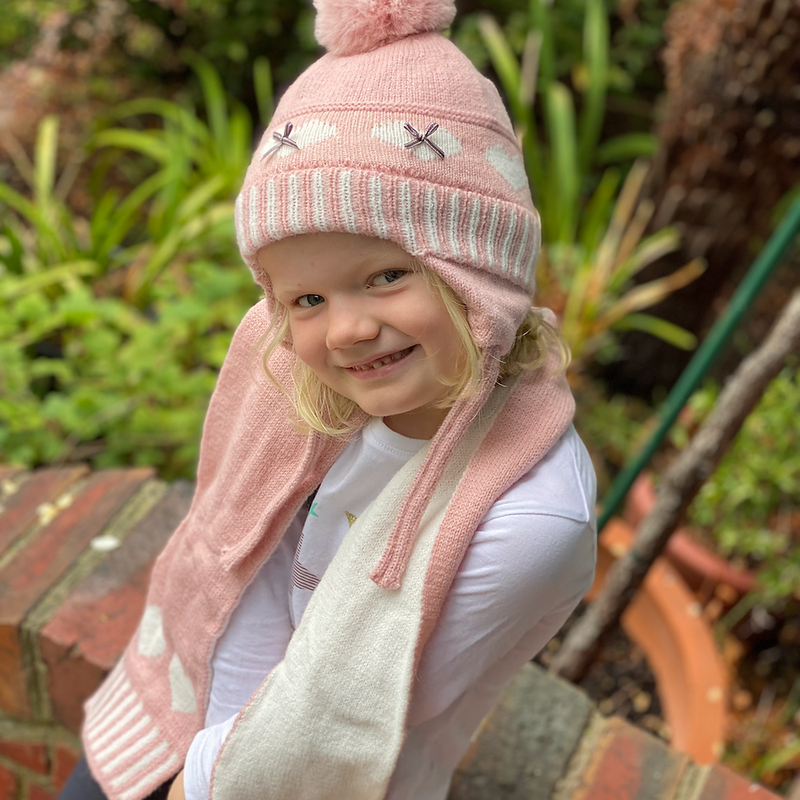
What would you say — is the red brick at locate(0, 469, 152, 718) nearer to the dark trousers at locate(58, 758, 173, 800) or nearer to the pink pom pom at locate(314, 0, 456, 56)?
the dark trousers at locate(58, 758, 173, 800)

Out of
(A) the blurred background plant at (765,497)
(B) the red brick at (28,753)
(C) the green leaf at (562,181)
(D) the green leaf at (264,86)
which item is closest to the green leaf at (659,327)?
(C) the green leaf at (562,181)

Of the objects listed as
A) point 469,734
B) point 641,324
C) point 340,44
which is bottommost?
point 641,324

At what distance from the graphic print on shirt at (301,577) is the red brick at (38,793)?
902mm

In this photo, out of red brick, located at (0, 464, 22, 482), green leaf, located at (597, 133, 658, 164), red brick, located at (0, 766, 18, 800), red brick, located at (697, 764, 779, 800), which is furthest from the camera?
green leaf, located at (597, 133, 658, 164)

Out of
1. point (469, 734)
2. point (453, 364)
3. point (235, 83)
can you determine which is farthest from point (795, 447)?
point (235, 83)

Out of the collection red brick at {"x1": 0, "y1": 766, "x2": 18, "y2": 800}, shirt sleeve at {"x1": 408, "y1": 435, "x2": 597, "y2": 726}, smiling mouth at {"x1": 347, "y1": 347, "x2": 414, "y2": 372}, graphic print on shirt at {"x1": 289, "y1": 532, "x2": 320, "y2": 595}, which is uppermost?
smiling mouth at {"x1": 347, "y1": 347, "x2": 414, "y2": 372}

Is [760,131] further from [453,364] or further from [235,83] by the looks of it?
[235,83]

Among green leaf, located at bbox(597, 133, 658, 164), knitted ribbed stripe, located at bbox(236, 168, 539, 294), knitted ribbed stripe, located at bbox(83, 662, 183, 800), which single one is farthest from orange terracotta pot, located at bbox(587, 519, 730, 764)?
green leaf, located at bbox(597, 133, 658, 164)

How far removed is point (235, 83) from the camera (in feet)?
13.7

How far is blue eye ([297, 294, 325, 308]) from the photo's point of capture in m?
0.90

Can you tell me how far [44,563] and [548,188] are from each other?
2.25 meters

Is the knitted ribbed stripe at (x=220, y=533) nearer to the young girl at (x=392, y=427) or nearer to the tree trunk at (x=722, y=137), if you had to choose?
the young girl at (x=392, y=427)

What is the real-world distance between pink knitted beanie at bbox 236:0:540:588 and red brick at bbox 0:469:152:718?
855mm

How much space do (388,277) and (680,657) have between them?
1682 millimetres
